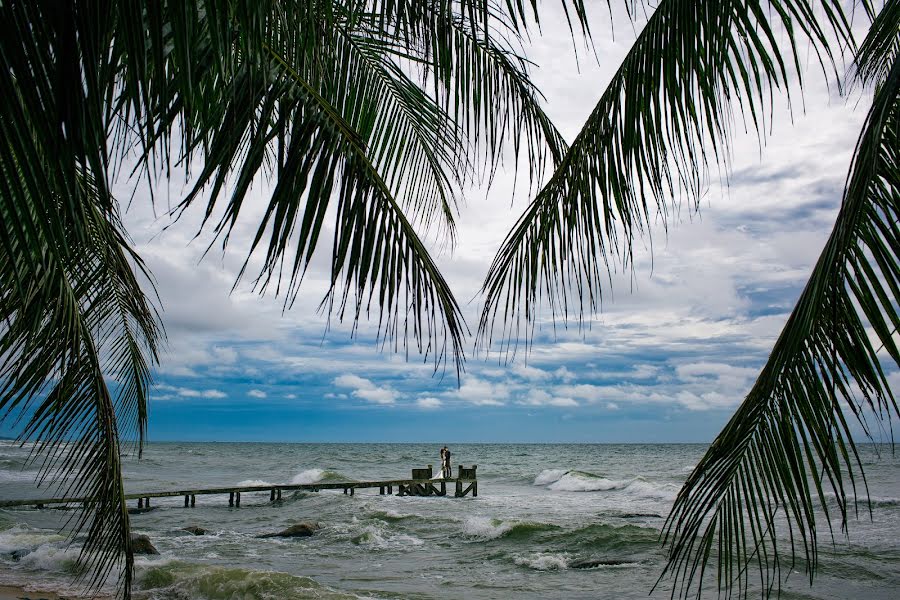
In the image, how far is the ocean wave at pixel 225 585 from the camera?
1184cm

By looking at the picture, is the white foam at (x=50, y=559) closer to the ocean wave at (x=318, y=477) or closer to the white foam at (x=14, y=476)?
the ocean wave at (x=318, y=477)

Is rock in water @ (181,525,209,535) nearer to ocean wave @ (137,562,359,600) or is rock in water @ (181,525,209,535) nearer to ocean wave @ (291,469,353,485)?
ocean wave @ (137,562,359,600)

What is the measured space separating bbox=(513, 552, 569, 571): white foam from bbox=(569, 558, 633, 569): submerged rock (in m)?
0.19

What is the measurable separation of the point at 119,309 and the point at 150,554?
12.2 m

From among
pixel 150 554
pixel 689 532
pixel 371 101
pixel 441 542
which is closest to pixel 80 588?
pixel 150 554

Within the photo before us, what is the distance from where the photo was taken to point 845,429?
1714 mm

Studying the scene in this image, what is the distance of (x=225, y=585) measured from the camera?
39.9 feet

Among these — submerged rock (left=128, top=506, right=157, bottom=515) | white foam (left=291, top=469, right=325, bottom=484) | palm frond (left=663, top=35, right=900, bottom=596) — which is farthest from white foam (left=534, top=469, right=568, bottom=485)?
palm frond (left=663, top=35, right=900, bottom=596)

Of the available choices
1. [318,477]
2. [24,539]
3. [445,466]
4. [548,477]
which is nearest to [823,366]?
[24,539]

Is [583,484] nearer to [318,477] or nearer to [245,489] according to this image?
[318,477]

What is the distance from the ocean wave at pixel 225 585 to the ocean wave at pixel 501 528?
699 cm

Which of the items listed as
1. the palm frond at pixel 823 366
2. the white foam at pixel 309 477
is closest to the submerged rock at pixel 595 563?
the palm frond at pixel 823 366

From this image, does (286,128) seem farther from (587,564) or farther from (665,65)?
(587,564)

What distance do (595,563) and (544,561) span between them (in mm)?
1081
